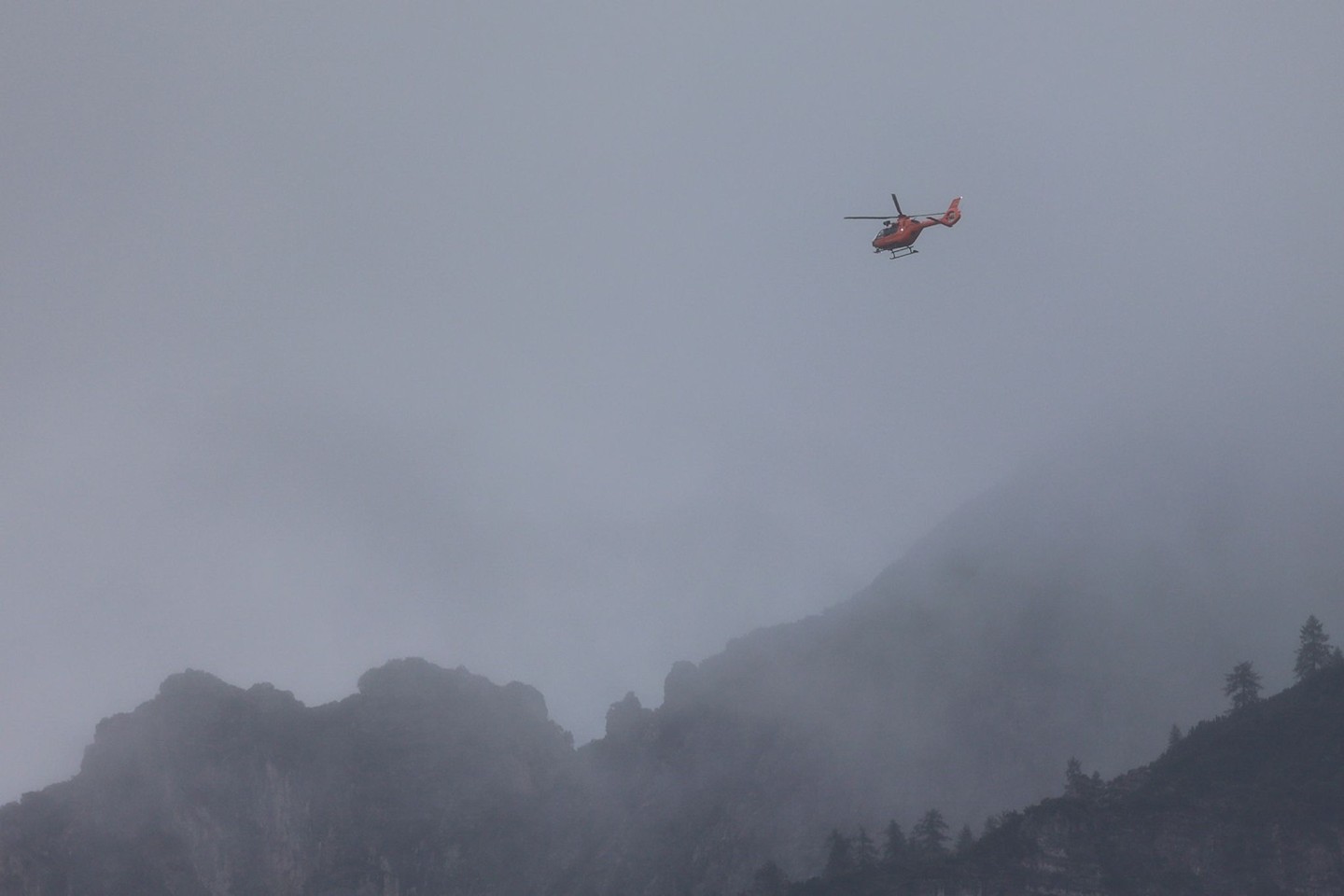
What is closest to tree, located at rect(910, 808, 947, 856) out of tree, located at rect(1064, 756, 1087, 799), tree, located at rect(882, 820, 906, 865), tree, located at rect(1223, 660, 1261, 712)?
tree, located at rect(882, 820, 906, 865)

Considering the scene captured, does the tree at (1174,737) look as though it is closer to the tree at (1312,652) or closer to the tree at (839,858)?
the tree at (1312,652)

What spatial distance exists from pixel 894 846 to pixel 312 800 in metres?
61.4

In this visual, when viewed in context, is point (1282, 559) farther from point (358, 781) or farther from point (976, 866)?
point (358, 781)

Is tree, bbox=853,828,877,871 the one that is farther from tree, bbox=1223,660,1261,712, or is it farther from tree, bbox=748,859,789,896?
tree, bbox=1223,660,1261,712

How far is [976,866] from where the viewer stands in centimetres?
12050

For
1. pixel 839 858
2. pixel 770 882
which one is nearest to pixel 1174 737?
pixel 839 858

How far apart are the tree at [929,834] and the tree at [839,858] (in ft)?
17.1

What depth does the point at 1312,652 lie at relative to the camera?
445ft

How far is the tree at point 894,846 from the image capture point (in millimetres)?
132375

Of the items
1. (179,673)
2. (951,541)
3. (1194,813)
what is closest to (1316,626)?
(1194,813)

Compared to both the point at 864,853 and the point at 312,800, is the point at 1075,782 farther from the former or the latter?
the point at 312,800

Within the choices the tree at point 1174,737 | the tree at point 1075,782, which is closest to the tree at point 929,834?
the tree at point 1075,782

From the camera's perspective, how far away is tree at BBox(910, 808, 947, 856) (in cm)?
13325

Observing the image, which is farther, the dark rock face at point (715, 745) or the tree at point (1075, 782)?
the dark rock face at point (715, 745)
